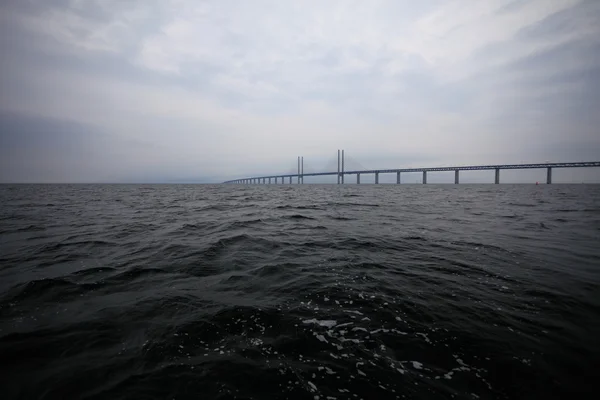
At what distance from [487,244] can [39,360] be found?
10.6 metres

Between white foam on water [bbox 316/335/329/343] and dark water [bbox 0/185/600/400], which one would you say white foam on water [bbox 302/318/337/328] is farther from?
white foam on water [bbox 316/335/329/343]

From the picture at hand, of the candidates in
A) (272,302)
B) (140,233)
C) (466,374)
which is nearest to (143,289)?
Answer: (272,302)

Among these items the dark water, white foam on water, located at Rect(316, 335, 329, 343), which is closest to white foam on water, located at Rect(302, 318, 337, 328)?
the dark water

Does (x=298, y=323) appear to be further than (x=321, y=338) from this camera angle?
Yes

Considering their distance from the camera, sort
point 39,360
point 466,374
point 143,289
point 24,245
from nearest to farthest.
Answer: point 466,374, point 39,360, point 143,289, point 24,245

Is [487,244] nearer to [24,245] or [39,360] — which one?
[39,360]

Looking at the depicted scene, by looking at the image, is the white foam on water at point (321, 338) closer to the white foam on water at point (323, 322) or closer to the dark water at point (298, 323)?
the dark water at point (298, 323)

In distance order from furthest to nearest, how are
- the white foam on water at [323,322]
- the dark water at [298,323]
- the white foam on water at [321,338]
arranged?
1. the white foam on water at [323,322]
2. the white foam on water at [321,338]
3. the dark water at [298,323]

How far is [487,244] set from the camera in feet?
26.4

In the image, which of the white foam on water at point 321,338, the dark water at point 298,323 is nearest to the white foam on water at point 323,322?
the dark water at point 298,323

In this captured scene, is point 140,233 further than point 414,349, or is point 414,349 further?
point 140,233

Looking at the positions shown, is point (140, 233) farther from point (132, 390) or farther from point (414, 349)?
point (414, 349)

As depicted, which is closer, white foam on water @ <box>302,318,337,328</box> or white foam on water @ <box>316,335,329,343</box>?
white foam on water @ <box>316,335,329,343</box>

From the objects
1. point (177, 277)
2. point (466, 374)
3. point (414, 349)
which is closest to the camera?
point (466, 374)
